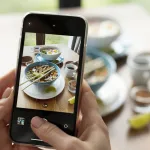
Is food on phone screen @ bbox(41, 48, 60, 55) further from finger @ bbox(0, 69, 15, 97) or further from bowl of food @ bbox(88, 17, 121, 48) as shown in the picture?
bowl of food @ bbox(88, 17, 121, 48)

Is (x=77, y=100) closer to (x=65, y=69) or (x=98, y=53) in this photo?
(x=65, y=69)

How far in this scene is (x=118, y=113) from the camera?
958 mm

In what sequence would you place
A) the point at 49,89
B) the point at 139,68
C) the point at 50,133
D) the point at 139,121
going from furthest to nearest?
the point at 139,68 < the point at 139,121 < the point at 49,89 < the point at 50,133

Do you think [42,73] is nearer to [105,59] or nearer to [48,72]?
[48,72]

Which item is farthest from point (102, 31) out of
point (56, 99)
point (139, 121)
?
point (56, 99)

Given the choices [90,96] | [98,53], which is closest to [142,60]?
[98,53]

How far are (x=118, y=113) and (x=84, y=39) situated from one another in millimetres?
275

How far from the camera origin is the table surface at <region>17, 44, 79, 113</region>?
753mm

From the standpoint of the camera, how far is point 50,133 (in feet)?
2.27

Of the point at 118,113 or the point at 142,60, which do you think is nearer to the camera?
the point at 118,113

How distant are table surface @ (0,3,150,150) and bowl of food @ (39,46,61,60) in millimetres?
251

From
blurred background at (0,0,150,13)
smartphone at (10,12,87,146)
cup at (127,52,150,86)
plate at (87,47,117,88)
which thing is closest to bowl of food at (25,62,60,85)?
smartphone at (10,12,87,146)

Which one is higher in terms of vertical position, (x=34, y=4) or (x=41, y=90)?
(x=41, y=90)

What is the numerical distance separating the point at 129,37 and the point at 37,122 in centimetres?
63
